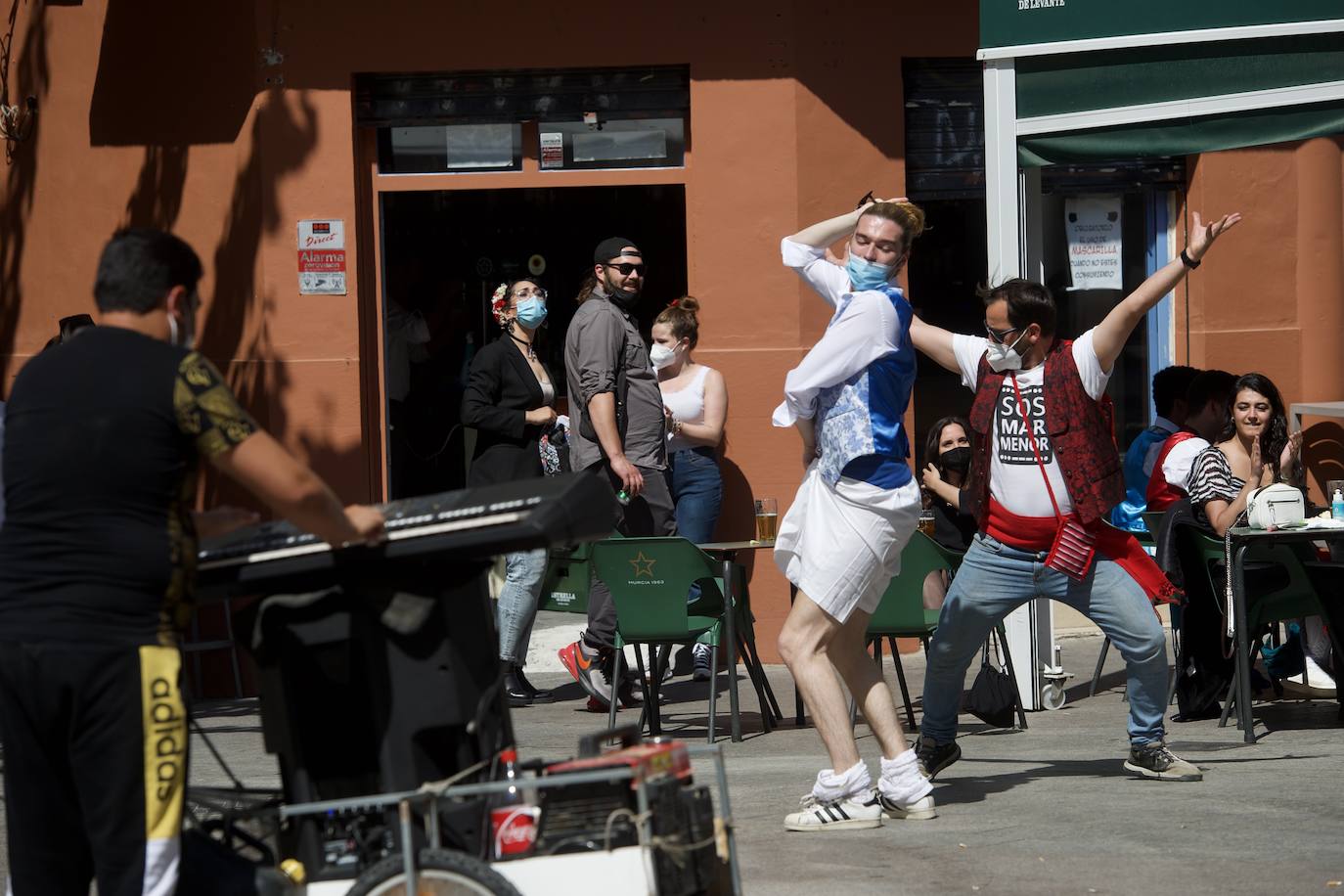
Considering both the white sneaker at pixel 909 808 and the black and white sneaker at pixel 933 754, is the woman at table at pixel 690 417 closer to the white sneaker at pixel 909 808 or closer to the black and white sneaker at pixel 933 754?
the black and white sneaker at pixel 933 754

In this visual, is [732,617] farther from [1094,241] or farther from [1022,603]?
[1094,241]

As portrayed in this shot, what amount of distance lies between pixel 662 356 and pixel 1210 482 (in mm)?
2955

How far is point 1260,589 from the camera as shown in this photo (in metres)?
7.79

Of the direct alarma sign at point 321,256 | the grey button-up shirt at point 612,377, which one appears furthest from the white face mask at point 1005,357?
the direct alarma sign at point 321,256

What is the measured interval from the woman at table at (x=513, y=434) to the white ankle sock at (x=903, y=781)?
3.19 metres

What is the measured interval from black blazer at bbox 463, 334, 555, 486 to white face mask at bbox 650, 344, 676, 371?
706 millimetres

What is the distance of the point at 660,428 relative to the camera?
9102mm

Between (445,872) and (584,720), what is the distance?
15.8 ft

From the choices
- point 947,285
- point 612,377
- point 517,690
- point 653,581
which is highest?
point 947,285

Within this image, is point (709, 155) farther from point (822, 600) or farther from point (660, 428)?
point (822, 600)

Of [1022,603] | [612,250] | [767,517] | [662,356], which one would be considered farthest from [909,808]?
[662,356]

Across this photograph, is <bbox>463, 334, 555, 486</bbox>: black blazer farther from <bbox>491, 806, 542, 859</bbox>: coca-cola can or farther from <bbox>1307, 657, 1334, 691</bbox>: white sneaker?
<bbox>491, 806, 542, 859</bbox>: coca-cola can

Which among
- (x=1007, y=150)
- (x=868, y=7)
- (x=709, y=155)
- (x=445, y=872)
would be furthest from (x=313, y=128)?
(x=445, y=872)

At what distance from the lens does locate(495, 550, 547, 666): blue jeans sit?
9.05 meters
